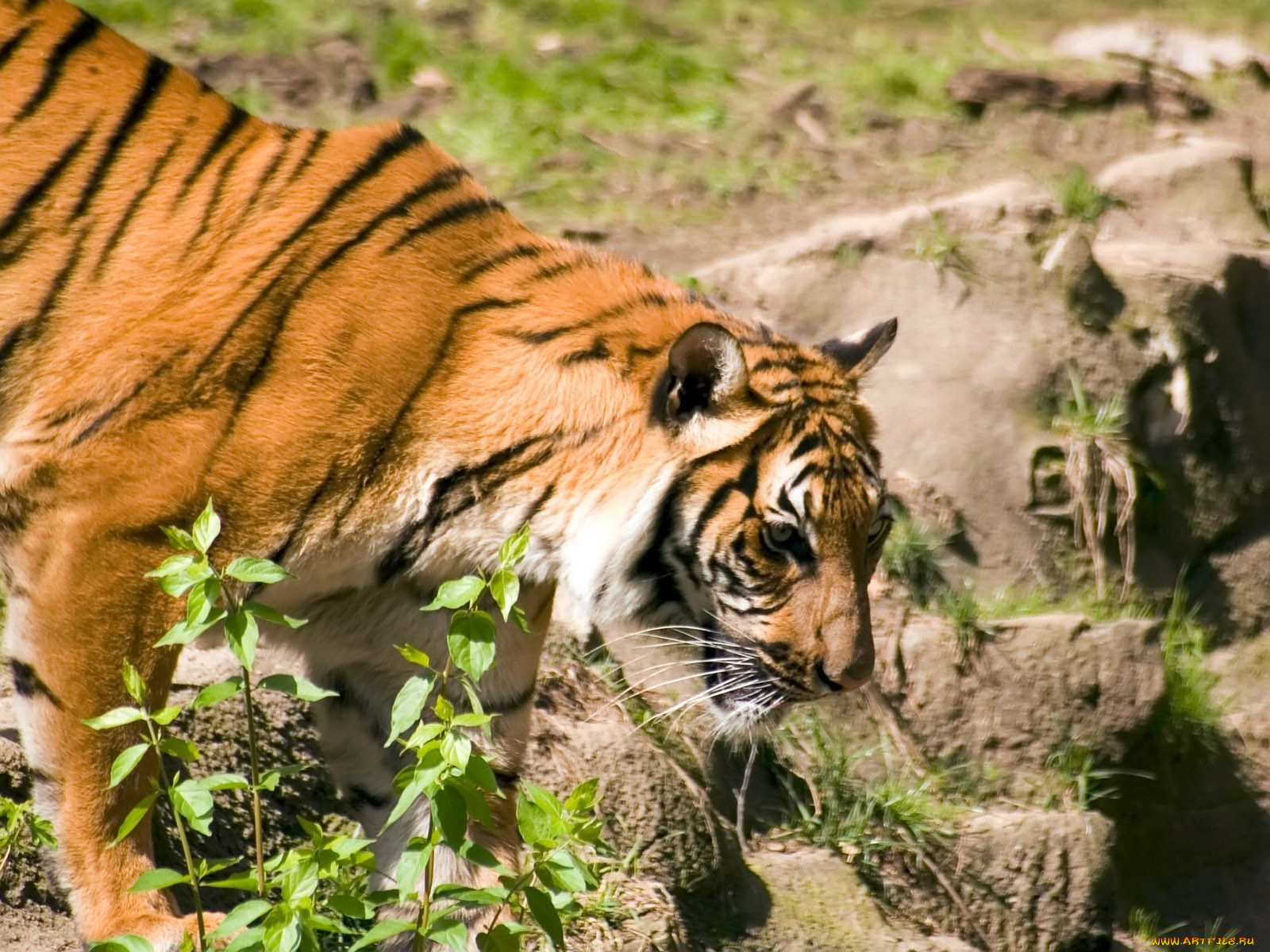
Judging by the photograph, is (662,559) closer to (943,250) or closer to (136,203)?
(136,203)

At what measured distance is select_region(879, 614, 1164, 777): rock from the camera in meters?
4.06

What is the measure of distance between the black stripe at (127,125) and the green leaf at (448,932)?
1.54m

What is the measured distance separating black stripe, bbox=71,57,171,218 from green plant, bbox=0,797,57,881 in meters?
1.10

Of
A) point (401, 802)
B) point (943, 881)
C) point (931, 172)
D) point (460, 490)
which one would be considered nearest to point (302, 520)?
point (460, 490)

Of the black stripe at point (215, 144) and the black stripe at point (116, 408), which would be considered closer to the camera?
the black stripe at point (116, 408)

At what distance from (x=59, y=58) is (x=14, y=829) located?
148 cm

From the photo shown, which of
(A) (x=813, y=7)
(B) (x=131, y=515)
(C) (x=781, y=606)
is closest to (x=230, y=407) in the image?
(B) (x=131, y=515)

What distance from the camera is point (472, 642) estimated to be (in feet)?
6.89

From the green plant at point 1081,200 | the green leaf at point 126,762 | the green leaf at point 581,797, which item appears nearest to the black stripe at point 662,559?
the green leaf at point 581,797

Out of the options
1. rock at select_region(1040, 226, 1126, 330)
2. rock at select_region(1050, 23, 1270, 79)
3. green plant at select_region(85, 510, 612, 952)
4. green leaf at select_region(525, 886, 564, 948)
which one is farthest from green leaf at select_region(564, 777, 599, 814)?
rock at select_region(1050, 23, 1270, 79)

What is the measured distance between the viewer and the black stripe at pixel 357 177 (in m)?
2.83

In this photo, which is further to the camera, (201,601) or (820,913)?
(820,913)

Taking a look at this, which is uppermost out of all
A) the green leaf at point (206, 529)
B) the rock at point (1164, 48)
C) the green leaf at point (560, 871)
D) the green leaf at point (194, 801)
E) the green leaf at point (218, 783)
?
the rock at point (1164, 48)

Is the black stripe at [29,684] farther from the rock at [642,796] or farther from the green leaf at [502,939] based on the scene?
the rock at [642,796]
